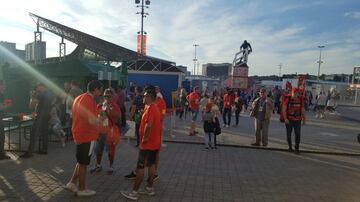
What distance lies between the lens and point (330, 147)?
34.3 feet

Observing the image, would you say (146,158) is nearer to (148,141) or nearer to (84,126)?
(148,141)

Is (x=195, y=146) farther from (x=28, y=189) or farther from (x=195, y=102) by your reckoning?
(x=28, y=189)

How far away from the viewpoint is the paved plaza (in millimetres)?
5312

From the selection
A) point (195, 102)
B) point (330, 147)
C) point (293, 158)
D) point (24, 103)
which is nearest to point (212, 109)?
point (293, 158)

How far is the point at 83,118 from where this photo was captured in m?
4.76

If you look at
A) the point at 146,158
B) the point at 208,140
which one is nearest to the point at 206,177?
the point at 146,158

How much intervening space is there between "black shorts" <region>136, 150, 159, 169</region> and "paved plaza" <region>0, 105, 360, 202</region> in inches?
22.1

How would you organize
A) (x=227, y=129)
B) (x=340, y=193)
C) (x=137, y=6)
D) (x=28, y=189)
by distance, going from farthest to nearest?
1. (x=137, y=6)
2. (x=227, y=129)
3. (x=340, y=193)
4. (x=28, y=189)

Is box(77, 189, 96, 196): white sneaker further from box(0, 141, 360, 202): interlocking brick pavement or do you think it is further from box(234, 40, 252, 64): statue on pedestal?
box(234, 40, 252, 64): statue on pedestal

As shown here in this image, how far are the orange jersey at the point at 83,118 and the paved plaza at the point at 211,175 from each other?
953 millimetres

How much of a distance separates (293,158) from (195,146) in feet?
8.84

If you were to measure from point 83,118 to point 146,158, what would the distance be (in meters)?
1.10

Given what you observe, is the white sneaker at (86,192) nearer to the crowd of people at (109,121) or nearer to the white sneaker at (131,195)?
the crowd of people at (109,121)

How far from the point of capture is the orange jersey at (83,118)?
15.6 ft
